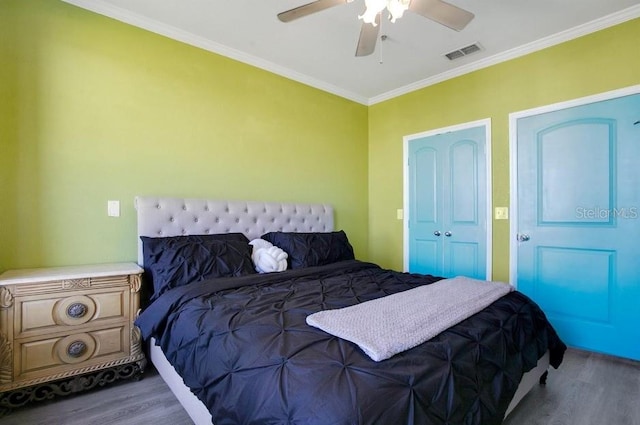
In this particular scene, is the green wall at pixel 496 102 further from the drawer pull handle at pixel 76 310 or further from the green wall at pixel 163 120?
the drawer pull handle at pixel 76 310

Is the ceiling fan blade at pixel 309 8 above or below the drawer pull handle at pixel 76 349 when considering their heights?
above

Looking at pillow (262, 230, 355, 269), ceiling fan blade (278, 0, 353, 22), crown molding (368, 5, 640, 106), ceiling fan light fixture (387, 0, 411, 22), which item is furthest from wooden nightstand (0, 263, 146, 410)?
crown molding (368, 5, 640, 106)

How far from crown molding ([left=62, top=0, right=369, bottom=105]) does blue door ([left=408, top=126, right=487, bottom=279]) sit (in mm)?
1408

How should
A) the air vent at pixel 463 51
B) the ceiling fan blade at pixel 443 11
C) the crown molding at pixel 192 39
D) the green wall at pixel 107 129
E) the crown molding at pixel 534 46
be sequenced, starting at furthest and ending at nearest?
1. the air vent at pixel 463 51
2. the crown molding at pixel 534 46
3. the crown molding at pixel 192 39
4. the green wall at pixel 107 129
5. the ceiling fan blade at pixel 443 11

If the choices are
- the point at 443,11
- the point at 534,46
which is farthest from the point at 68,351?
the point at 534,46

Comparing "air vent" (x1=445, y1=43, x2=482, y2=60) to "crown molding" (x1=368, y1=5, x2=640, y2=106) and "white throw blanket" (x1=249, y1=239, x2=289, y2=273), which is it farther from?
"white throw blanket" (x1=249, y1=239, x2=289, y2=273)

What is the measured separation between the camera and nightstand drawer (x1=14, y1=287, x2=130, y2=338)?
71.9 inches

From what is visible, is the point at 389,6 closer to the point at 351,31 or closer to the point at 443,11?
the point at 443,11

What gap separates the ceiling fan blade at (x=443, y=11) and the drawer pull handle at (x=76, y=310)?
260 centimetres

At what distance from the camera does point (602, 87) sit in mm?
2615

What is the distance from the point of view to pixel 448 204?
11.6ft

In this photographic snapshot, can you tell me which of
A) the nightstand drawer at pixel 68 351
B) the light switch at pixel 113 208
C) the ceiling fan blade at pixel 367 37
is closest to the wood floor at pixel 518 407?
the nightstand drawer at pixel 68 351

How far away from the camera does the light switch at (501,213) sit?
10.2ft

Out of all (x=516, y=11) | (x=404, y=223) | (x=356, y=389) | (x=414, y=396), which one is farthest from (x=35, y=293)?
(x=516, y=11)
